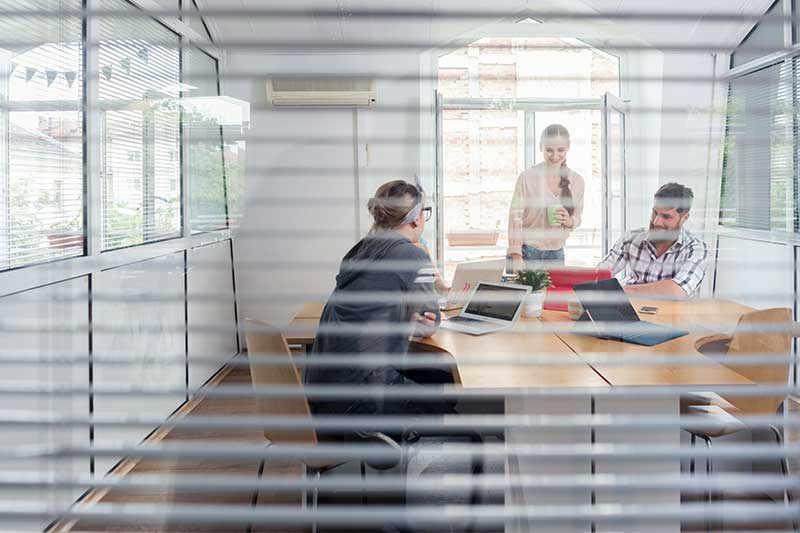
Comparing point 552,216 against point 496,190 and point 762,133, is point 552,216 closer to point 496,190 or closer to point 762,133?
point 496,190

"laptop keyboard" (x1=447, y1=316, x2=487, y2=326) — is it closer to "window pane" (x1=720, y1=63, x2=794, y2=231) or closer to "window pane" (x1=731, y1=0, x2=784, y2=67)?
"window pane" (x1=720, y1=63, x2=794, y2=231)

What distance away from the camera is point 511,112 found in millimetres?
1488

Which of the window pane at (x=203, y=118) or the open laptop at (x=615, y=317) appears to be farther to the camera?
the open laptop at (x=615, y=317)

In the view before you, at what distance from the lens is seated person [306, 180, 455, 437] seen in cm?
118

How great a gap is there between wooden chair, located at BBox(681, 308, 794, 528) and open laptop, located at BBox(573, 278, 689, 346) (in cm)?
9

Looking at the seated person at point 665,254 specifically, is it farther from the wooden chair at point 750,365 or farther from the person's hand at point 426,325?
the person's hand at point 426,325

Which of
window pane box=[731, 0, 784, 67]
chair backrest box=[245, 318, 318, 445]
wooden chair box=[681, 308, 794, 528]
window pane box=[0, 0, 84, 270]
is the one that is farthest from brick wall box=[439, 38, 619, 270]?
window pane box=[0, 0, 84, 270]

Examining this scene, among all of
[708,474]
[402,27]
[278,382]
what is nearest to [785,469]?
[708,474]

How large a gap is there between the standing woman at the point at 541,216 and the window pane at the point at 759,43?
1.18ft

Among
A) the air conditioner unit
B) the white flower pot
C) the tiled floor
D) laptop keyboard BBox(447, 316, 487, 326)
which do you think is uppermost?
the air conditioner unit

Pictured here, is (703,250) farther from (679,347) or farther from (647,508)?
(647,508)

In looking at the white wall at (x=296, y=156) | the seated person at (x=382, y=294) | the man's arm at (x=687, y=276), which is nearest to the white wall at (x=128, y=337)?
the seated person at (x=382, y=294)

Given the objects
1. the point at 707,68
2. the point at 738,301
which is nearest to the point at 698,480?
the point at 738,301

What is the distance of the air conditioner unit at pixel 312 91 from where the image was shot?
3.23 feet
